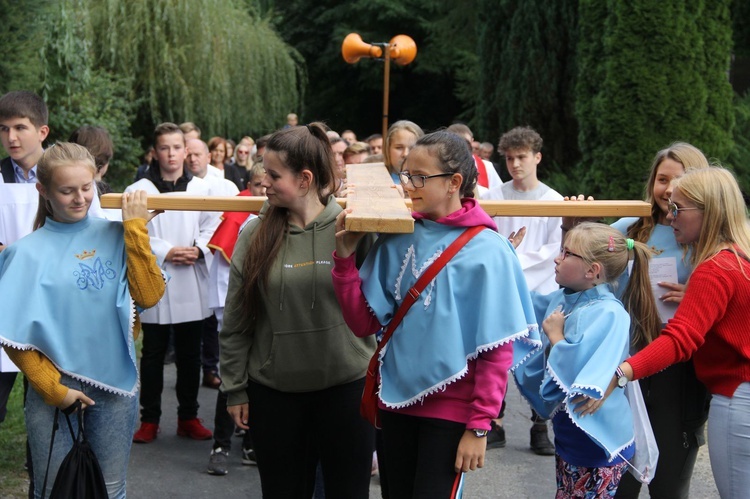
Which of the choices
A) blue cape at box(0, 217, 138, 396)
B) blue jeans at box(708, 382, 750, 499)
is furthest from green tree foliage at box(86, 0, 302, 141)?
blue jeans at box(708, 382, 750, 499)

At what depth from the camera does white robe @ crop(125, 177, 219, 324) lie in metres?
6.29

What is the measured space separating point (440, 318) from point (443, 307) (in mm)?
40

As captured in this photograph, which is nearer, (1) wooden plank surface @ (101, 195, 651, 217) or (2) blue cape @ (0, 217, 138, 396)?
(2) blue cape @ (0, 217, 138, 396)

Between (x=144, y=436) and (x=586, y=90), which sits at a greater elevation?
(x=586, y=90)

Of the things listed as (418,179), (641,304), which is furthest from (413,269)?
(641,304)

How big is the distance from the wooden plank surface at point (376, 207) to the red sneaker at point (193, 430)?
10.2ft

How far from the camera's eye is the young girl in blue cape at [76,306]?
3.67 m

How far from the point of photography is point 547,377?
12.4ft

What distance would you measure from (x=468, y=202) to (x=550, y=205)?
25.7 inches

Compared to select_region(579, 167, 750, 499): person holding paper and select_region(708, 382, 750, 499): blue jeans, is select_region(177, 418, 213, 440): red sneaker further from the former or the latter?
select_region(708, 382, 750, 499): blue jeans

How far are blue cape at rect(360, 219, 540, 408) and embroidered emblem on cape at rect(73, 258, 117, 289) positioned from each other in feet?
3.67

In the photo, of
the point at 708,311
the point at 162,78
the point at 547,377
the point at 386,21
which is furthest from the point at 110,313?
the point at 386,21

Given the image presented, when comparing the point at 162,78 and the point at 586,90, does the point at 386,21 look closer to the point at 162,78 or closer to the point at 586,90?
the point at 162,78

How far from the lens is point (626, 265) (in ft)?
12.9
